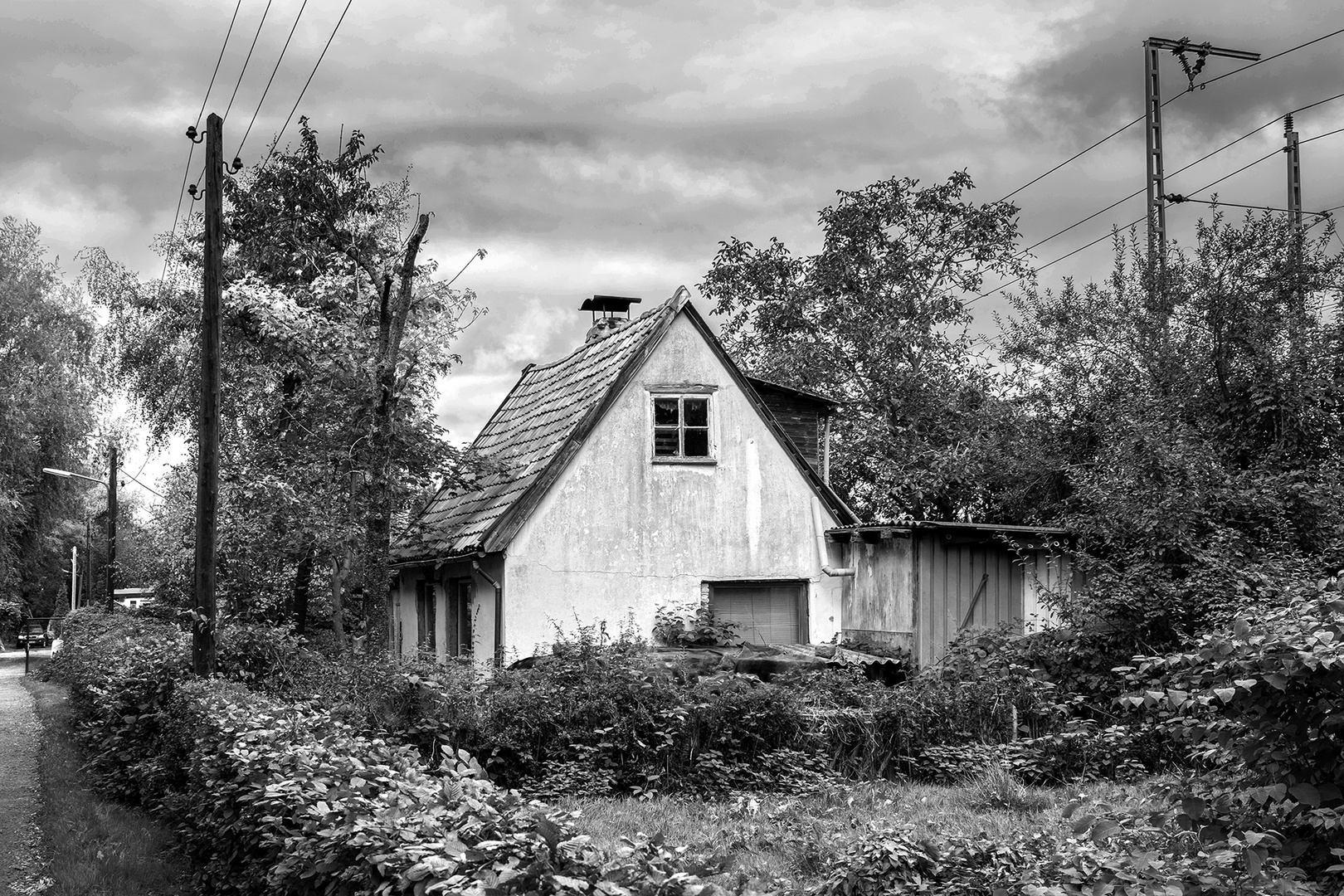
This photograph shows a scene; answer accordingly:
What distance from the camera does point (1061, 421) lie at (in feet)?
96.2

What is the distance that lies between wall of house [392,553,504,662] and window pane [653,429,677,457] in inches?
136

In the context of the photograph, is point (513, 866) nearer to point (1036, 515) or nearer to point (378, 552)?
point (378, 552)

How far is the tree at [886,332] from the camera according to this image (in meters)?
33.2

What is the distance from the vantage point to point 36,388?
136 ft

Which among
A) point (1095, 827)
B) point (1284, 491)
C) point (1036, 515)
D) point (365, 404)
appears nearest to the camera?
point (1095, 827)

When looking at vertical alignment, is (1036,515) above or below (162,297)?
below

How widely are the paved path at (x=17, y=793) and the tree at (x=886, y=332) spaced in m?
20.7

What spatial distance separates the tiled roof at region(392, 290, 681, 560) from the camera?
20000 mm

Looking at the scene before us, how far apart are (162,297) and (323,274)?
551 centimetres

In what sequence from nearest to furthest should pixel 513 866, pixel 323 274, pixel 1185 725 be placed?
pixel 513 866 → pixel 1185 725 → pixel 323 274

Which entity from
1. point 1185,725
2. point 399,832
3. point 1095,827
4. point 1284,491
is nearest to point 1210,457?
point 1284,491

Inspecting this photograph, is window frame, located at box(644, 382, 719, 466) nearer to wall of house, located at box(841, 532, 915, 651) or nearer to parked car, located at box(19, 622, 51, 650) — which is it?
wall of house, located at box(841, 532, 915, 651)

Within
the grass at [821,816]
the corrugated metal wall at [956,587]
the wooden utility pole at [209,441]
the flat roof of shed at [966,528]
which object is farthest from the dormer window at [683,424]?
the grass at [821,816]

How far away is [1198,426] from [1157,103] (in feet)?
33.5
